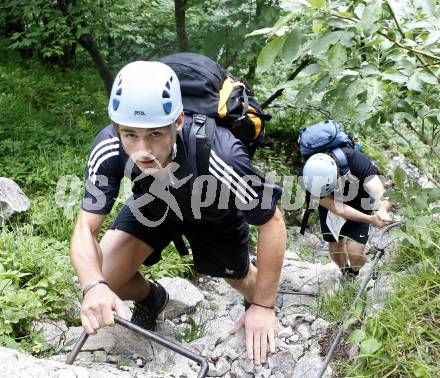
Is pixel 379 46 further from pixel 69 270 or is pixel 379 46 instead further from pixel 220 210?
pixel 69 270

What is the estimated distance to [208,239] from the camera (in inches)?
146

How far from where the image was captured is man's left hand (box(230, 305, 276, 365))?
296 cm

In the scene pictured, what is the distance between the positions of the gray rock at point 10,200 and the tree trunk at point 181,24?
3.31 m

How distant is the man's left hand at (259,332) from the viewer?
2955mm

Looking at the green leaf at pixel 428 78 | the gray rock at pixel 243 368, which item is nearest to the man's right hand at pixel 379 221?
the gray rock at pixel 243 368

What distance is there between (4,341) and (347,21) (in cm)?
242

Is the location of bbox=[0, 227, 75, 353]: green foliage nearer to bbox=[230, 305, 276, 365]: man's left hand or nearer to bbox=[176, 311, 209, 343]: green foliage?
bbox=[176, 311, 209, 343]: green foliage

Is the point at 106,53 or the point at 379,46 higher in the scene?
the point at 379,46

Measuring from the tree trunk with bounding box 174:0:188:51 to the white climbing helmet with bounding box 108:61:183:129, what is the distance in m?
4.71

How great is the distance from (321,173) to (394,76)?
2303mm

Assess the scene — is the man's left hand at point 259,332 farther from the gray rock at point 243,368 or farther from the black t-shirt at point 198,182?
the black t-shirt at point 198,182

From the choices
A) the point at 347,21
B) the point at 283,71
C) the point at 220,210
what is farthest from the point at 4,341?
the point at 283,71

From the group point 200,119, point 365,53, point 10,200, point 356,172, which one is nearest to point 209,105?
point 200,119

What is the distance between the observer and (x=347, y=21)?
7.04ft
